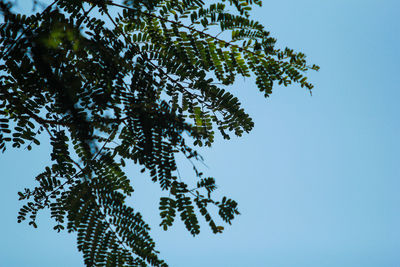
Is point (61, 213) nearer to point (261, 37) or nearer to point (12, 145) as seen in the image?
point (12, 145)

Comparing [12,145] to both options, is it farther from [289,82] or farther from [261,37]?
[289,82]

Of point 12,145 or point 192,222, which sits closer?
point 192,222

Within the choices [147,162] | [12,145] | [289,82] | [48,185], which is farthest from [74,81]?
[289,82]

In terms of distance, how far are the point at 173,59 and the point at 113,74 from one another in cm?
49

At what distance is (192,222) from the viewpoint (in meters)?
1.61

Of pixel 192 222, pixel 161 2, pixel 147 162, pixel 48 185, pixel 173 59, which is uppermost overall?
pixel 161 2

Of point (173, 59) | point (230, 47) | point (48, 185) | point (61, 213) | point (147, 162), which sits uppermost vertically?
point (230, 47)

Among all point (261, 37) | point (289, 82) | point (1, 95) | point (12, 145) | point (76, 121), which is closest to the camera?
point (76, 121)

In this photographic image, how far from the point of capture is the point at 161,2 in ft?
→ 6.53

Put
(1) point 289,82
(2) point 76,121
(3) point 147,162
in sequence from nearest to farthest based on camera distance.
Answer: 1. (2) point 76,121
2. (3) point 147,162
3. (1) point 289,82

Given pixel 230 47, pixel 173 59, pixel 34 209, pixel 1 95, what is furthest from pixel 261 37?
pixel 34 209

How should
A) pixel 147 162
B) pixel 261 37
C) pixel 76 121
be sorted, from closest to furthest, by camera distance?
pixel 76 121, pixel 147 162, pixel 261 37

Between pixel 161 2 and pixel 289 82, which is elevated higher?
pixel 161 2

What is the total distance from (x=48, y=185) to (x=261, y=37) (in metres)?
1.68
